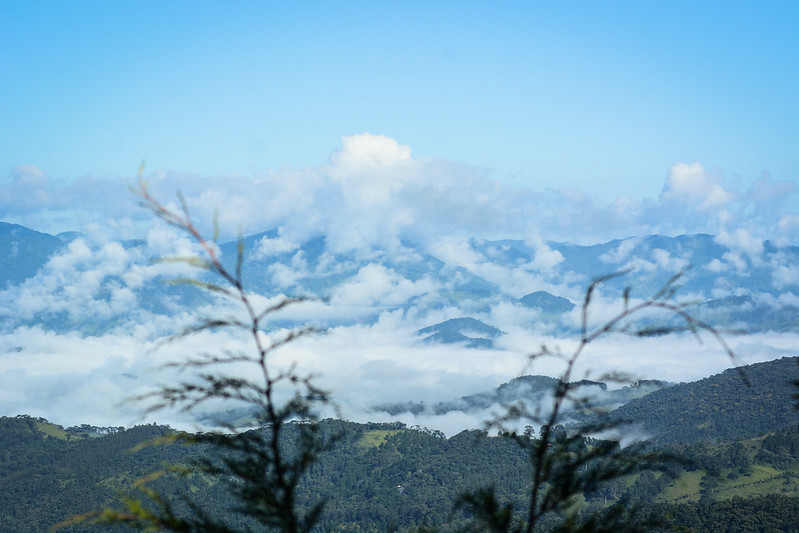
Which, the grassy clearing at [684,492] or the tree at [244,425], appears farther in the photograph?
the grassy clearing at [684,492]

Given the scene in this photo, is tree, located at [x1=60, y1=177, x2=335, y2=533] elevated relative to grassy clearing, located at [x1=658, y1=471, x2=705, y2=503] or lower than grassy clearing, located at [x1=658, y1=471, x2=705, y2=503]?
elevated

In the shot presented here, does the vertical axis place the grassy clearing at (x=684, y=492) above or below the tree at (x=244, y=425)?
below

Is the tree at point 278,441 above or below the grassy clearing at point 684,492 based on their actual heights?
above

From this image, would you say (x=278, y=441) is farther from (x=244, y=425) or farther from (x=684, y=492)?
(x=684, y=492)

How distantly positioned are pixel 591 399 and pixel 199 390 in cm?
469

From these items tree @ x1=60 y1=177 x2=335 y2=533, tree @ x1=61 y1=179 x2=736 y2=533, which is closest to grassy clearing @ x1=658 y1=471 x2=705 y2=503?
tree @ x1=61 y1=179 x2=736 y2=533

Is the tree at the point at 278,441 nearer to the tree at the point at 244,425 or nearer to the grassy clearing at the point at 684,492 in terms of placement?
the tree at the point at 244,425

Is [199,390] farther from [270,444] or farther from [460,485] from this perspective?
[460,485]

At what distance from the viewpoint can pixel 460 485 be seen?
591 feet

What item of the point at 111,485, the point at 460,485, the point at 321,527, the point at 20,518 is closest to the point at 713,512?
the point at 460,485

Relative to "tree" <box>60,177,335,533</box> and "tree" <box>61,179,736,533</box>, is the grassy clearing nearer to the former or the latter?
"tree" <box>61,179,736,533</box>

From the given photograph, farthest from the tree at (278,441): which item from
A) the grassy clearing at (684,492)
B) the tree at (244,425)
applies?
the grassy clearing at (684,492)

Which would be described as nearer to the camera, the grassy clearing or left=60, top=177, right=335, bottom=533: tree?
left=60, top=177, right=335, bottom=533: tree

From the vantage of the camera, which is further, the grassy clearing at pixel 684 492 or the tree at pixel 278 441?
the grassy clearing at pixel 684 492
